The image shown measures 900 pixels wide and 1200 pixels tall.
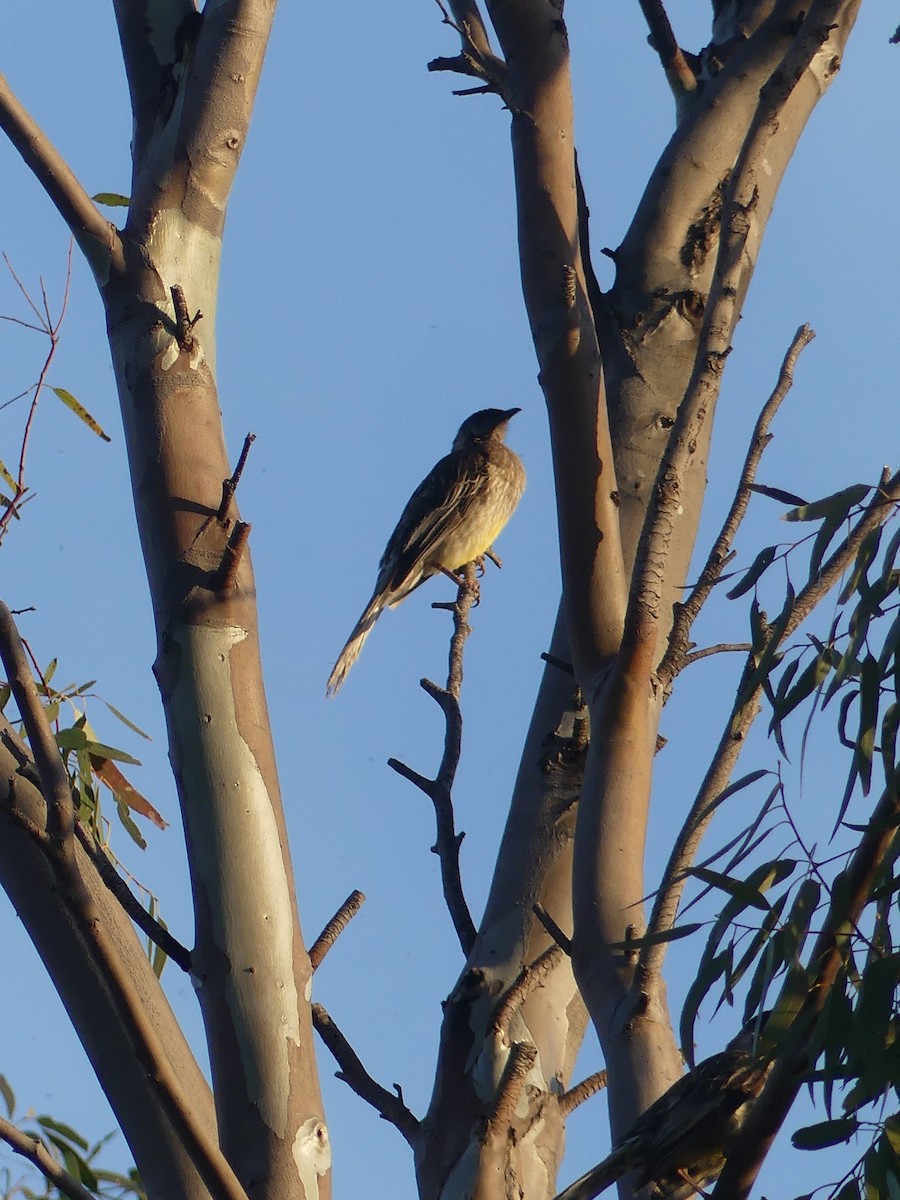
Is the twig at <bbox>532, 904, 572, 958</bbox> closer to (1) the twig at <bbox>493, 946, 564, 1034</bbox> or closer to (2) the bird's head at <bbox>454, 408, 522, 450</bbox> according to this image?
(1) the twig at <bbox>493, 946, 564, 1034</bbox>

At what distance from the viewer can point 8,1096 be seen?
12.3 feet

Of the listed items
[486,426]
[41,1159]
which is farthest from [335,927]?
[486,426]

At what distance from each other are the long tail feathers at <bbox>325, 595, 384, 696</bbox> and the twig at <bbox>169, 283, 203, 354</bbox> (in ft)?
12.4

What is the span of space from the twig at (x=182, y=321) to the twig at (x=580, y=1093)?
63.5 inches

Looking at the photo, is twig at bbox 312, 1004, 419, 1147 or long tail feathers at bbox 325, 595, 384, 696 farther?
long tail feathers at bbox 325, 595, 384, 696

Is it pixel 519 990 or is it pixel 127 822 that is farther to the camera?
pixel 127 822

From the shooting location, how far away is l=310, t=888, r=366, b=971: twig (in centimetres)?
270

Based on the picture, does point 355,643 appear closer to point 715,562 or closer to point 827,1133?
point 715,562

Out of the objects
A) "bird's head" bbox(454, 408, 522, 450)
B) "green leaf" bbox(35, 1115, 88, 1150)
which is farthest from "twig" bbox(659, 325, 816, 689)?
"bird's head" bbox(454, 408, 522, 450)

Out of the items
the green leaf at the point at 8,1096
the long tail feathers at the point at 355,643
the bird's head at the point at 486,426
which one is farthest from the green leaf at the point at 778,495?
the bird's head at the point at 486,426

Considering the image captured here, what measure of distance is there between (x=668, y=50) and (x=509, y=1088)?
9.16 ft

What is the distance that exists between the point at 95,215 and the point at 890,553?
5.36 feet

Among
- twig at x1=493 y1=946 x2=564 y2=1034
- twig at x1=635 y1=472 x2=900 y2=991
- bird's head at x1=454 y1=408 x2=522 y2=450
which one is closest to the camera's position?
twig at x1=635 y1=472 x2=900 y2=991

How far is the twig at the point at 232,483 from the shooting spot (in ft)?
8.72
